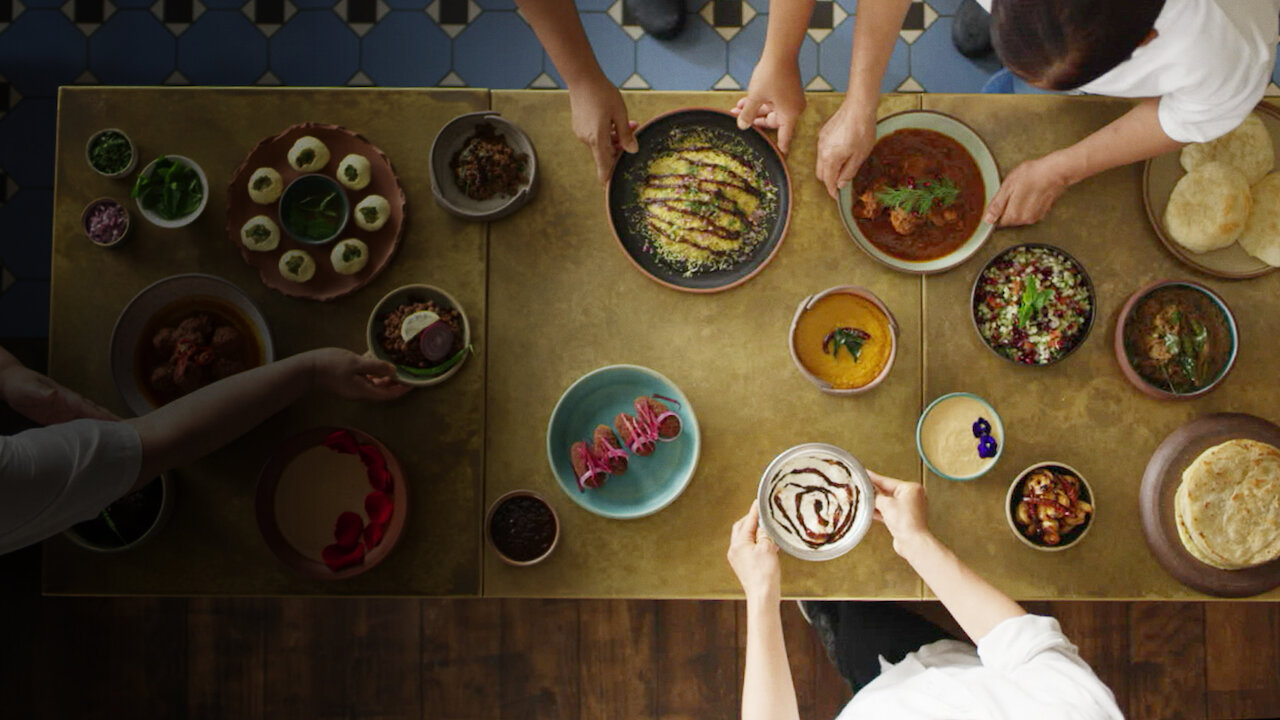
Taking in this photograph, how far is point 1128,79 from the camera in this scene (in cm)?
175

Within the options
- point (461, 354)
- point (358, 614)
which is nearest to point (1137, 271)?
point (461, 354)

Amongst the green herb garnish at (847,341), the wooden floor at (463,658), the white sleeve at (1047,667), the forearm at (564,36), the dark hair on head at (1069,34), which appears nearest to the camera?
the dark hair on head at (1069,34)

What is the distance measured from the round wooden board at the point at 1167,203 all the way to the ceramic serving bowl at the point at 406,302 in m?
1.88

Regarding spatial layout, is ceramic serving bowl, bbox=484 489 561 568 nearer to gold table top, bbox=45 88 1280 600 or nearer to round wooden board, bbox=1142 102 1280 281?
gold table top, bbox=45 88 1280 600

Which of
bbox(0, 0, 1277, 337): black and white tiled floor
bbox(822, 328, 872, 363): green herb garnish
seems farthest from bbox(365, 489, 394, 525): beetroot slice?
bbox(0, 0, 1277, 337): black and white tiled floor

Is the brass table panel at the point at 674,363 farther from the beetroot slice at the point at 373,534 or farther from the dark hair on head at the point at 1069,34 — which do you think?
the dark hair on head at the point at 1069,34

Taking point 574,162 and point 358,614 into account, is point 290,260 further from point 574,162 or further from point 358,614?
point 358,614

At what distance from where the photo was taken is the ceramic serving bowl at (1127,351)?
2.01 metres

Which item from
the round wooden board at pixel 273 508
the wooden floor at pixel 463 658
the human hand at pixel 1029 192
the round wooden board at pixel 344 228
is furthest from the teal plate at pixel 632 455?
the wooden floor at pixel 463 658

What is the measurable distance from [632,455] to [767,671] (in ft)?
2.09

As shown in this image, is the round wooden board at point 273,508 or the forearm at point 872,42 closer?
the forearm at point 872,42

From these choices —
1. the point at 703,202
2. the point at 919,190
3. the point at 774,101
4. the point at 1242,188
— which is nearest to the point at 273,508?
the point at 703,202

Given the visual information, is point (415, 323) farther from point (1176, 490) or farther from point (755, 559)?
point (1176, 490)

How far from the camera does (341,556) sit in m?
1.99
